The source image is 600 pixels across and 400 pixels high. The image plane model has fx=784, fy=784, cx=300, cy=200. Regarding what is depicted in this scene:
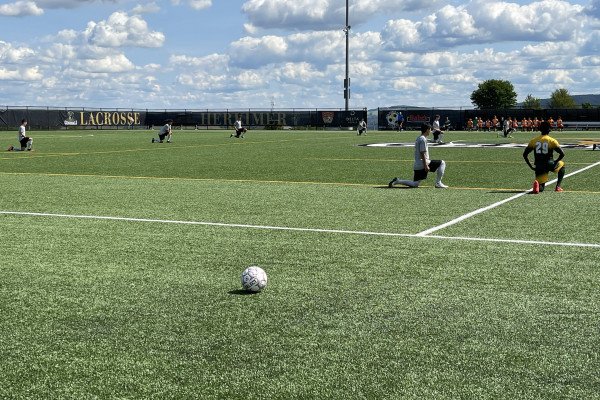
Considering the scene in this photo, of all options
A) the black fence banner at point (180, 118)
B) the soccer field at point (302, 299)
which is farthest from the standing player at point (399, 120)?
the soccer field at point (302, 299)

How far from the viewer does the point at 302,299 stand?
22.5 feet

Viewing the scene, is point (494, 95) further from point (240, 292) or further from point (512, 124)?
point (240, 292)

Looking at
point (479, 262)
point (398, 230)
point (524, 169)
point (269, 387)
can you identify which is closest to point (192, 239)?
point (398, 230)

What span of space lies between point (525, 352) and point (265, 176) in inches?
624

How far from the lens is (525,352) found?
5.36 metres

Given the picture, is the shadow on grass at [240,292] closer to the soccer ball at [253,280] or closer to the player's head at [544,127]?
the soccer ball at [253,280]

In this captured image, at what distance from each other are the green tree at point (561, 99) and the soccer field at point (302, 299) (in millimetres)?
166608

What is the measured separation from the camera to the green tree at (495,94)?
161 meters

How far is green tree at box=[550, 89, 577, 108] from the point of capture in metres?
172

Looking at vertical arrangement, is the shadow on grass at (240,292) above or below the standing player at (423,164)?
below

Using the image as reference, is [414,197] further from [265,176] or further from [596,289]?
[596,289]

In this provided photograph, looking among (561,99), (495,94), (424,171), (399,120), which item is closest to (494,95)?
(495,94)

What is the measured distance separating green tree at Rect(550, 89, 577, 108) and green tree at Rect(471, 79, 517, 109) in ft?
45.7

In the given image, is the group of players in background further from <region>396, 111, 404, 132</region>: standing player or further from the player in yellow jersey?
the player in yellow jersey
